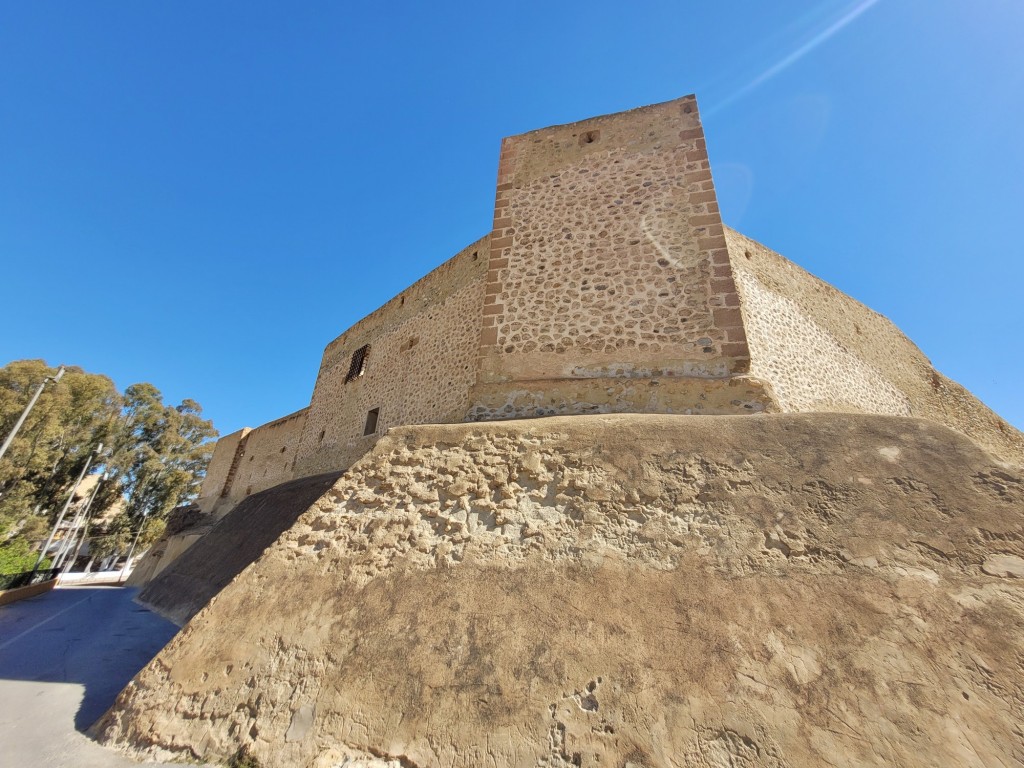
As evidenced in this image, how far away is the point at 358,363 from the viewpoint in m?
13.5

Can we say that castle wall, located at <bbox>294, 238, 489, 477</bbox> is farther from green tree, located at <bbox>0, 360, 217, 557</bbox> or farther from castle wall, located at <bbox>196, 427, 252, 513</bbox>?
green tree, located at <bbox>0, 360, 217, 557</bbox>

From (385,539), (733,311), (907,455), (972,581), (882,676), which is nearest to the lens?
(882,676)

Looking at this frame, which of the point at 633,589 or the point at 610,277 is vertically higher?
the point at 610,277

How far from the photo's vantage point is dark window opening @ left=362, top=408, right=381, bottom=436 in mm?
11602

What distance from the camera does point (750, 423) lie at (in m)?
3.39

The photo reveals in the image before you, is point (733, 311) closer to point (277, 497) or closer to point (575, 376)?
point (575, 376)

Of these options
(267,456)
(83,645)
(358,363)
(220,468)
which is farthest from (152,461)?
(83,645)

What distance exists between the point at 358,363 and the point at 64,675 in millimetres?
10016

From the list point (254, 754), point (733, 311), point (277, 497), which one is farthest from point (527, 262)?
point (277, 497)

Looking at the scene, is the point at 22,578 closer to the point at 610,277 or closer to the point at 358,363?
the point at 358,363

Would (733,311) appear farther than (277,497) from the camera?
No

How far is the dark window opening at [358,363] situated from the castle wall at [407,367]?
200 millimetres

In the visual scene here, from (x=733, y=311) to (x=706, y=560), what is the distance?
290cm

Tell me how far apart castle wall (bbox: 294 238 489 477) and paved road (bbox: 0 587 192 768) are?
217 inches
